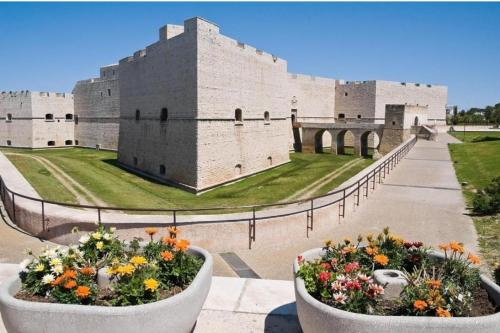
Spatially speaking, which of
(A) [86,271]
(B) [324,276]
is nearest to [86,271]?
(A) [86,271]

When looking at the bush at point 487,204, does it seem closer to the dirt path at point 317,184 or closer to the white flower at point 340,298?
the dirt path at point 317,184

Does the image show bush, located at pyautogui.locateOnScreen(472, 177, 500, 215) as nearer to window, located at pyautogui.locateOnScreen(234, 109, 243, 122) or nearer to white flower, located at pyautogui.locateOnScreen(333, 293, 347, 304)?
white flower, located at pyautogui.locateOnScreen(333, 293, 347, 304)

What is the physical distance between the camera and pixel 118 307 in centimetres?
274

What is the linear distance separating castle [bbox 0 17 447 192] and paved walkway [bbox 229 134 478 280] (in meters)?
10.5

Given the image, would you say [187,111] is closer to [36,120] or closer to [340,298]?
[340,298]

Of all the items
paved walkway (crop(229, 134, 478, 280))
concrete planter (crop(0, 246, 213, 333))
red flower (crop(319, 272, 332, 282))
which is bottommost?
paved walkway (crop(229, 134, 478, 280))

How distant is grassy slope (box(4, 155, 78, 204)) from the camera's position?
1564 centimetres

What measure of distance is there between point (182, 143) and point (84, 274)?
64.0 feet

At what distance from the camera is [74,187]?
61.0 ft

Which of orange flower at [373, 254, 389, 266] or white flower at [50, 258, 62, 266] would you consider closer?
white flower at [50, 258, 62, 266]

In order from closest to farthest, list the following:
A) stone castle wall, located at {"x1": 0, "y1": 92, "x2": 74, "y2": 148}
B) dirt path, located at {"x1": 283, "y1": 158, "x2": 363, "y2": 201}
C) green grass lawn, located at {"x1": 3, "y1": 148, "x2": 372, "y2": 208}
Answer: green grass lawn, located at {"x1": 3, "y1": 148, "x2": 372, "y2": 208}, dirt path, located at {"x1": 283, "y1": 158, "x2": 363, "y2": 201}, stone castle wall, located at {"x1": 0, "y1": 92, "x2": 74, "y2": 148}

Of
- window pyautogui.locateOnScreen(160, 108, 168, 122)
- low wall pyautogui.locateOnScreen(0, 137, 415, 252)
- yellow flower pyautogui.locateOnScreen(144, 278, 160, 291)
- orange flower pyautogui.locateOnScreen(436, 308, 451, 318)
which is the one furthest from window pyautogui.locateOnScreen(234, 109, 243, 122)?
orange flower pyautogui.locateOnScreen(436, 308, 451, 318)

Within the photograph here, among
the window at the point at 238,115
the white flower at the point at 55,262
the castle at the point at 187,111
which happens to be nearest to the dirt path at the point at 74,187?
the castle at the point at 187,111

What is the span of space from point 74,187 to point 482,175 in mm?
17404
